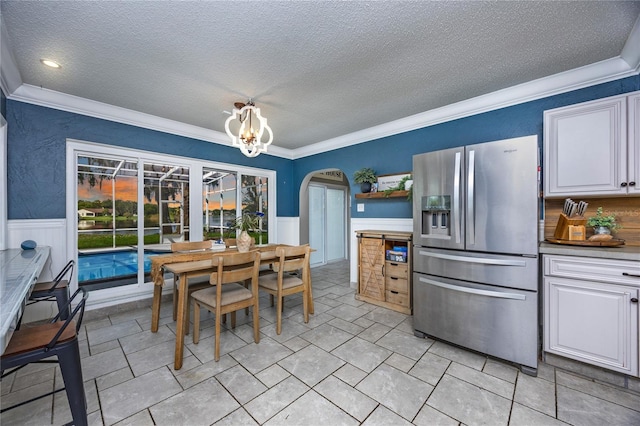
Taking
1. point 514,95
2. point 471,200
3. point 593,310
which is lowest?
point 593,310

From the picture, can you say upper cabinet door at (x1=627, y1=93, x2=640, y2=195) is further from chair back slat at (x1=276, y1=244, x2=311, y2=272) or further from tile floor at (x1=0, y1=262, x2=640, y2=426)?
chair back slat at (x1=276, y1=244, x2=311, y2=272)

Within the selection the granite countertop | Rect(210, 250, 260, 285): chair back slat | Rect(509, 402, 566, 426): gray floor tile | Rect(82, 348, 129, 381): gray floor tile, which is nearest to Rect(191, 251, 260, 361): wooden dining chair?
Rect(210, 250, 260, 285): chair back slat

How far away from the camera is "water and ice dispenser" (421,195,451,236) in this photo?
7.94 ft

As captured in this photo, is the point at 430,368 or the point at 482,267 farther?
the point at 482,267

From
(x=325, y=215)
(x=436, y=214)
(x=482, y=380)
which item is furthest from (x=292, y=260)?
(x=325, y=215)

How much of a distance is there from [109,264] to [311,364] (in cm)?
640

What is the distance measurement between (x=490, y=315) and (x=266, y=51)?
2.90 meters

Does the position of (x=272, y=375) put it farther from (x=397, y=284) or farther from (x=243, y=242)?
(x=397, y=284)

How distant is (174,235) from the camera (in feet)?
16.4

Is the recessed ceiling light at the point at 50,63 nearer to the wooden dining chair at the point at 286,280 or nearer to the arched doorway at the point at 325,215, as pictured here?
the wooden dining chair at the point at 286,280

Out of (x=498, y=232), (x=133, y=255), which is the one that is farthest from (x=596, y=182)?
(x=133, y=255)

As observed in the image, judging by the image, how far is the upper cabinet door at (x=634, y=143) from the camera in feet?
6.31

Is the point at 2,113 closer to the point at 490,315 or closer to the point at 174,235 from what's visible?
the point at 174,235

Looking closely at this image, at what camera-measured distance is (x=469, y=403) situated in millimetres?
1670
